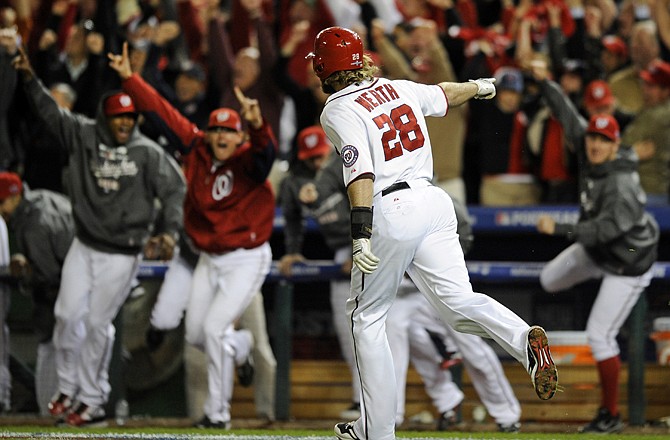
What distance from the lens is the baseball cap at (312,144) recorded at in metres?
Answer: 9.22

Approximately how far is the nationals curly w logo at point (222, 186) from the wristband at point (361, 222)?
9.11 feet

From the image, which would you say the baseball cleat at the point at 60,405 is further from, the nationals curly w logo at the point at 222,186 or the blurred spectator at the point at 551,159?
the blurred spectator at the point at 551,159

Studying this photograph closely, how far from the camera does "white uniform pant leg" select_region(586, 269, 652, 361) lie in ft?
27.0

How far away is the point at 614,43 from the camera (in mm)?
10484

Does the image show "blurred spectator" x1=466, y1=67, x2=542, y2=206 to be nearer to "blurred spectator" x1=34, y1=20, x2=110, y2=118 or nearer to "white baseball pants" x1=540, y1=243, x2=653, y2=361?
"white baseball pants" x1=540, y1=243, x2=653, y2=361

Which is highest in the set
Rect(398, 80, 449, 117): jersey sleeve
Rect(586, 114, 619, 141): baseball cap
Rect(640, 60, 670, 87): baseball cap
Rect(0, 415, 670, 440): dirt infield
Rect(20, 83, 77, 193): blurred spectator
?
Rect(398, 80, 449, 117): jersey sleeve

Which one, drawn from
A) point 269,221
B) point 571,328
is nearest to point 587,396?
point 571,328

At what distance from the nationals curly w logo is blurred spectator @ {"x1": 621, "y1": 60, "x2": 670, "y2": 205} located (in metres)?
3.33

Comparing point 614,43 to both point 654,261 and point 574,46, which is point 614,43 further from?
point 654,261

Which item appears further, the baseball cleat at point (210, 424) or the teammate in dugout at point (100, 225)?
the teammate in dugout at point (100, 225)

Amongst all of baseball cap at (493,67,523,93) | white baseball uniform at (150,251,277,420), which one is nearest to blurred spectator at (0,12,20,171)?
white baseball uniform at (150,251,277,420)

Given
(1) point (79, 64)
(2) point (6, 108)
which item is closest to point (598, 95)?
(1) point (79, 64)

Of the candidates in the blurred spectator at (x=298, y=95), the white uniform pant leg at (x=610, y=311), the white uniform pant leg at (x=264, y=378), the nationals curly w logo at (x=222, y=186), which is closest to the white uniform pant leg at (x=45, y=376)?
the white uniform pant leg at (x=264, y=378)

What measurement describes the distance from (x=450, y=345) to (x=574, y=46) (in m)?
3.40
